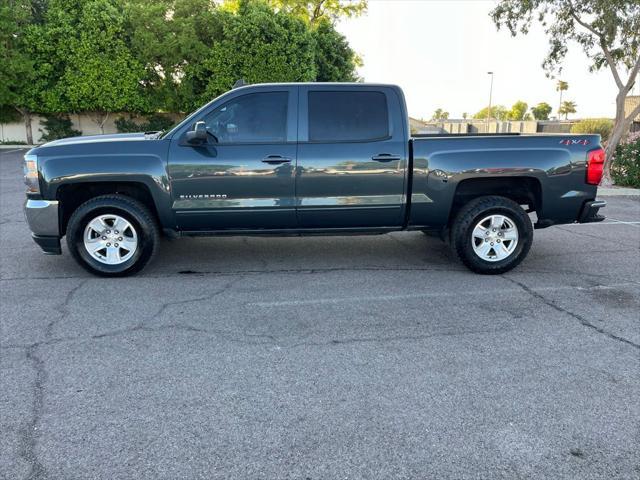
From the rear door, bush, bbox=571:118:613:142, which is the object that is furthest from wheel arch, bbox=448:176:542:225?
bush, bbox=571:118:613:142

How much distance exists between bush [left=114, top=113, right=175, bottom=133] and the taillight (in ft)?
96.2

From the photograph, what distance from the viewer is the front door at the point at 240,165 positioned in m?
5.38

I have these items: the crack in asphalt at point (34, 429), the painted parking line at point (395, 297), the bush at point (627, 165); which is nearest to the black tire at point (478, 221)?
the painted parking line at point (395, 297)

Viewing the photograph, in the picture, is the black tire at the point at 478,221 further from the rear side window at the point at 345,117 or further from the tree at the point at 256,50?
the tree at the point at 256,50

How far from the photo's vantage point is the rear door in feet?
18.0

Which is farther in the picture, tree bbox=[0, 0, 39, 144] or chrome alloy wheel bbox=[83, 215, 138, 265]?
tree bbox=[0, 0, 39, 144]

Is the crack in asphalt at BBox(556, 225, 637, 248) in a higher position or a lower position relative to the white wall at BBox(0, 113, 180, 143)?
lower

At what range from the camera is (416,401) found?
312cm

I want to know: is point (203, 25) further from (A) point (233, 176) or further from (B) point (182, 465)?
(B) point (182, 465)

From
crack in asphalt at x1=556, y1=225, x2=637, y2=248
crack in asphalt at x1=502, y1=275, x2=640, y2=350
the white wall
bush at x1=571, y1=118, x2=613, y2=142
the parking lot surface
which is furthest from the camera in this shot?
the white wall

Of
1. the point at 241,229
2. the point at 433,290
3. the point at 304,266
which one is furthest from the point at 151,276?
the point at 433,290

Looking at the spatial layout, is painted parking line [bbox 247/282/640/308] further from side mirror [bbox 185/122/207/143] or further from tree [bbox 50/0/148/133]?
tree [bbox 50/0/148/133]

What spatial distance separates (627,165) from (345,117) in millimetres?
11481

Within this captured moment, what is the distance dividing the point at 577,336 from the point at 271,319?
2.52 metres
